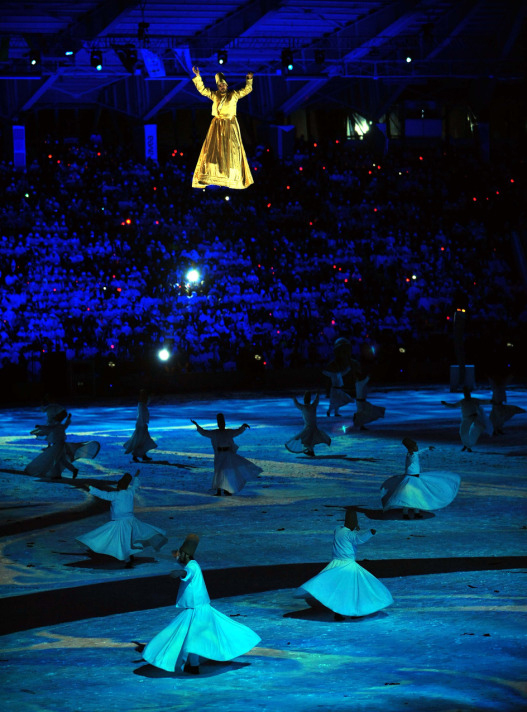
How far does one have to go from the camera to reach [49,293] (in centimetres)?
3128

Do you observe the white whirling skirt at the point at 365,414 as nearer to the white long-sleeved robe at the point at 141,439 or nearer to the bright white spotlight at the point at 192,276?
the white long-sleeved robe at the point at 141,439

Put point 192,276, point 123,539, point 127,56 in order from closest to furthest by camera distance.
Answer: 1. point 123,539
2. point 127,56
3. point 192,276

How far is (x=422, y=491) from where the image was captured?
12344 millimetres

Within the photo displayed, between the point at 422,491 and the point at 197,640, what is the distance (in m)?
6.05

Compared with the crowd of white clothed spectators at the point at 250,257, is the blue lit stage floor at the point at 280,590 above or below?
below

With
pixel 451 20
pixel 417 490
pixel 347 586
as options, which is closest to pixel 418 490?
pixel 417 490

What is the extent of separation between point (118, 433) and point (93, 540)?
11954 millimetres

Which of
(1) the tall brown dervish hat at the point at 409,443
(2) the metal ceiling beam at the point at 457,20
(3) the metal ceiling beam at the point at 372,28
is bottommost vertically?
(1) the tall brown dervish hat at the point at 409,443

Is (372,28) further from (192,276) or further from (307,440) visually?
(307,440)

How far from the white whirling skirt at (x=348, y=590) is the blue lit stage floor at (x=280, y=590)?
126 mm

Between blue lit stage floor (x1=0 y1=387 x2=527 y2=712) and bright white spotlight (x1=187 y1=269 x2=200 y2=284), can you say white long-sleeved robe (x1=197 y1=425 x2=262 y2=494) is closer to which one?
blue lit stage floor (x1=0 y1=387 x2=527 y2=712)

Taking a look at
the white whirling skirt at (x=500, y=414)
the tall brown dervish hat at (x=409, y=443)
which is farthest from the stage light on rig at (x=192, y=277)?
the tall brown dervish hat at (x=409, y=443)

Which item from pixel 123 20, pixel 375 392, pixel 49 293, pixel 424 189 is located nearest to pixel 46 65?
pixel 123 20

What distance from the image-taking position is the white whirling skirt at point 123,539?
32.7 ft
